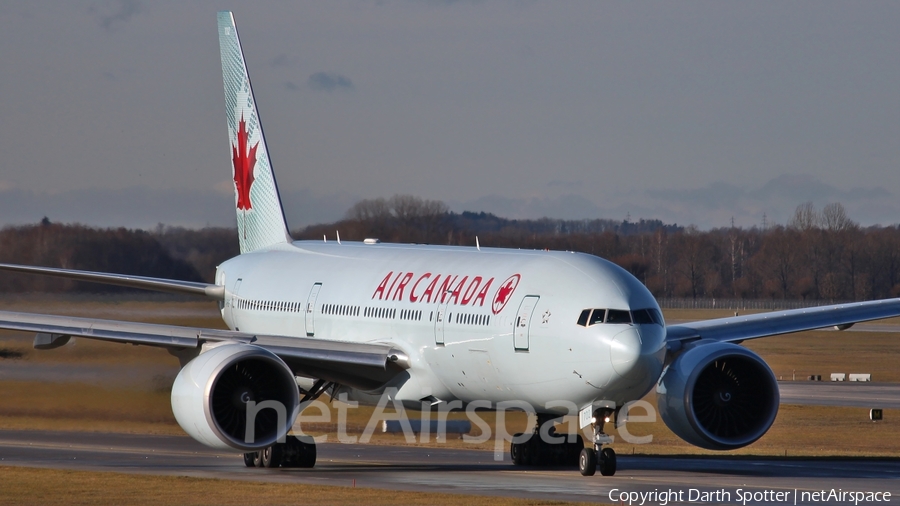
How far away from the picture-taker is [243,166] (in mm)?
34094

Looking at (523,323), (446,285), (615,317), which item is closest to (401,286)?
(446,285)

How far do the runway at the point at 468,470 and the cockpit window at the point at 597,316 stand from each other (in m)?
2.42

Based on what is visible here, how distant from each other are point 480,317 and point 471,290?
0.86m

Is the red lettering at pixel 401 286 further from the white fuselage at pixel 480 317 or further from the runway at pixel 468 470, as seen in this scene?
the runway at pixel 468 470

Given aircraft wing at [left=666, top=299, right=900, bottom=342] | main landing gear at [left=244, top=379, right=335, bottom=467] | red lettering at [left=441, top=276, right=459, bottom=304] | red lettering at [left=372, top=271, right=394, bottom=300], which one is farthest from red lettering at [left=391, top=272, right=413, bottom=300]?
aircraft wing at [left=666, top=299, right=900, bottom=342]

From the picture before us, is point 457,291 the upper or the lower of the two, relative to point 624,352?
upper

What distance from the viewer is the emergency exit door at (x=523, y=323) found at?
68.9ft

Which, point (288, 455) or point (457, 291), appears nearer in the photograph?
point (457, 291)

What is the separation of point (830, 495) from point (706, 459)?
836cm

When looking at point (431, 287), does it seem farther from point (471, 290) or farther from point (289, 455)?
point (289, 455)

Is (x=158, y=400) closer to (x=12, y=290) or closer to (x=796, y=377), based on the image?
(x=12, y=290)

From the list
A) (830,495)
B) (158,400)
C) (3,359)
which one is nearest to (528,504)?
(830,495)

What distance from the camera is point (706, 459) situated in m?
27.2

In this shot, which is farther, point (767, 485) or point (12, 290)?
point (12, 290)
